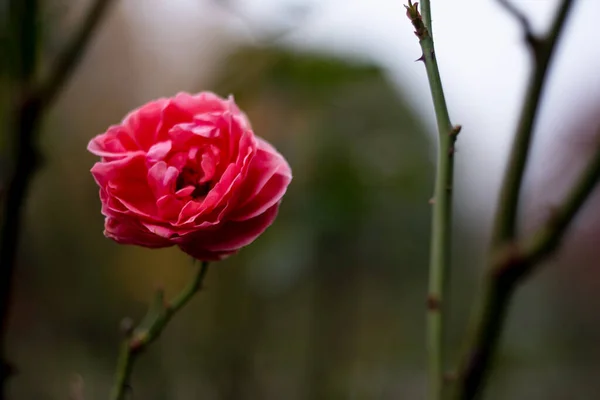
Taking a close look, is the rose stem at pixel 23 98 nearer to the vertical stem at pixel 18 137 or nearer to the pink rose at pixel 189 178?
the vertical stem at pixel 18 137

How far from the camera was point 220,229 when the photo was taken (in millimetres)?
245

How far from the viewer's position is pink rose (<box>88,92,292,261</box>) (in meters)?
0.24

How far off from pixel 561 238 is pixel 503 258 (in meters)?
0.02

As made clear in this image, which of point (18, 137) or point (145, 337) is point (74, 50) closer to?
point (18, 137)

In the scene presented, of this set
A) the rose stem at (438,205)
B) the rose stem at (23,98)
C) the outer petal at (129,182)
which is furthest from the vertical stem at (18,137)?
the rose stem at (438,205)

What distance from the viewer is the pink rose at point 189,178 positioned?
0.78 ft

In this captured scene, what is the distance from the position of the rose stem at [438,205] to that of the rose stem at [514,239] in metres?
0.01

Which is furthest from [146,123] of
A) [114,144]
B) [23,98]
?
[23,98]

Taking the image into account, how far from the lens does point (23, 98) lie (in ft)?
1.12

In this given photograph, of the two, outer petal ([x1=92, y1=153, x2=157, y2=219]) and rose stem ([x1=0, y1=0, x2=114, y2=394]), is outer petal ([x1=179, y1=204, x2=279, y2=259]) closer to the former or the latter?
outer petal ([x1=92, y1=153, x2=157, y2=219])

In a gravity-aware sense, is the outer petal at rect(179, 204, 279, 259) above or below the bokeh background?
above

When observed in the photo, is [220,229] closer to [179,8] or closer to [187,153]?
[187,153]

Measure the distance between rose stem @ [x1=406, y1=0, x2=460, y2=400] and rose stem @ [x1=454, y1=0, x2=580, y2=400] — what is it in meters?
0.01

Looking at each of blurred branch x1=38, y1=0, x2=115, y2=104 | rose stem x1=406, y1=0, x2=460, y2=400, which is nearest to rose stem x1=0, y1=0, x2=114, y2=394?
blurred branch x1=38, y1=0, x2=115, y2=104
